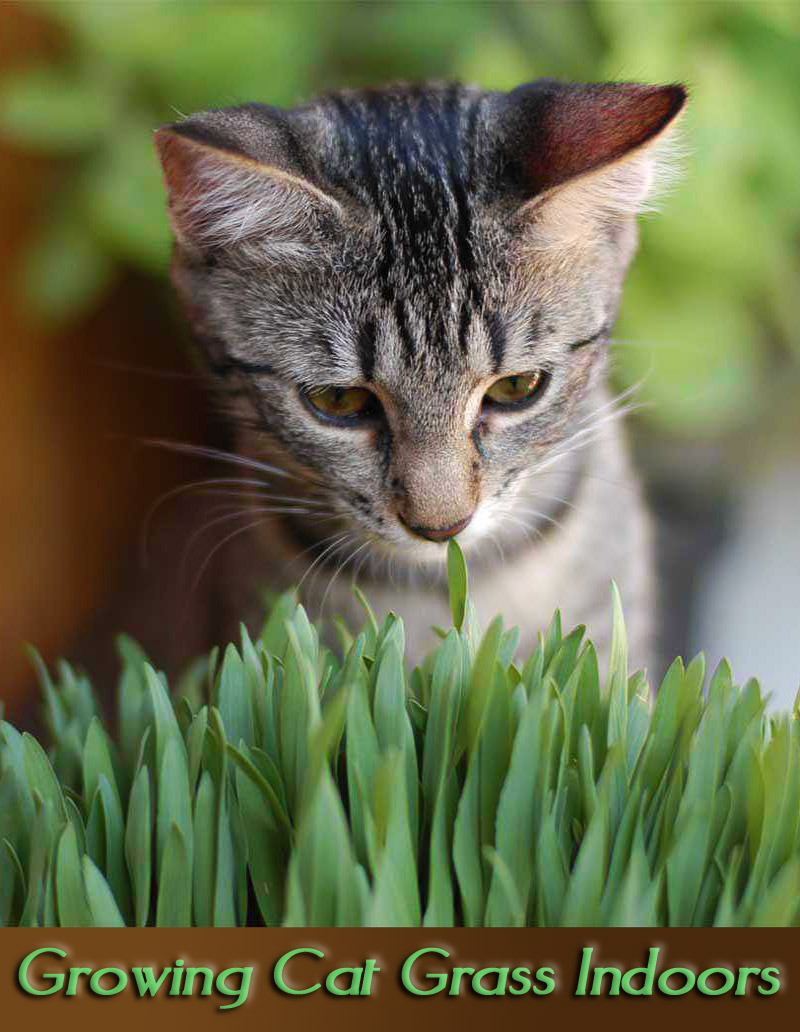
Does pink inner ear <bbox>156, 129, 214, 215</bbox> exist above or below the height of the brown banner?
above

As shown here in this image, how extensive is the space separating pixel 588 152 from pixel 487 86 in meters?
0.65

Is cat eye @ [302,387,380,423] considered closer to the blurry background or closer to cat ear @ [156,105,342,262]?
cat ear @ [156,105,342,262]

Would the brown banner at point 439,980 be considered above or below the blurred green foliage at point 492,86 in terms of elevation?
below

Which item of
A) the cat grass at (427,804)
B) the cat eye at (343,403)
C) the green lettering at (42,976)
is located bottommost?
the green lettering at (42,976)

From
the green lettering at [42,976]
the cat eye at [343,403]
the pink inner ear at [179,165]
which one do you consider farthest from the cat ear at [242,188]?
the green lettering at [42,976]

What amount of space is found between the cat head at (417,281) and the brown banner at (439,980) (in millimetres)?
383

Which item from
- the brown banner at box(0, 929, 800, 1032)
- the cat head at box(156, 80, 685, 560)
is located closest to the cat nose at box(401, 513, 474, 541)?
the cat head at box(156, 80, 685, 560)

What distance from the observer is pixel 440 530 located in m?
0.84

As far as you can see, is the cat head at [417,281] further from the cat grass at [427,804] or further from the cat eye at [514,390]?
the cat grass at [427,804]

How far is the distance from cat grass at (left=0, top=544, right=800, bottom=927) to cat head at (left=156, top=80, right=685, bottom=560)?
0.75 ft

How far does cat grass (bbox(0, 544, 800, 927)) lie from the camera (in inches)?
20.4

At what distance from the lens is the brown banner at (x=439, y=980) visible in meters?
0.51

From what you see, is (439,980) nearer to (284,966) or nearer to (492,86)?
(284,966)

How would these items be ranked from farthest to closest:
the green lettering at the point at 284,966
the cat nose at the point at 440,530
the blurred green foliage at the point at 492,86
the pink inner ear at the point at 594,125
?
1. the blurred green foliage at the point at 492,86
2. the cat nose at the point at 440,530
3. the pink inner ear at the point at 594,125
4. the green lettering at the point at 284,966
